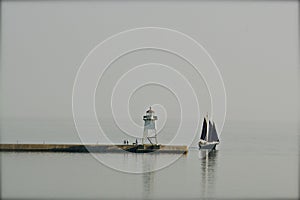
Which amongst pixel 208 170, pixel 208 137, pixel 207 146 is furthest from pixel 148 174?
pixel 208 137

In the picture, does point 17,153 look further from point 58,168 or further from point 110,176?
point 110,176

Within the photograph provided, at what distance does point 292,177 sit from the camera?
3956 centimetres

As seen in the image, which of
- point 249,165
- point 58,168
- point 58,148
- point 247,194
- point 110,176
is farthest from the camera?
point 58,148

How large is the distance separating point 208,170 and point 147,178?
6504 mm

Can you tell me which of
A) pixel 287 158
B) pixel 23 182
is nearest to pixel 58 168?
pixel 23 182

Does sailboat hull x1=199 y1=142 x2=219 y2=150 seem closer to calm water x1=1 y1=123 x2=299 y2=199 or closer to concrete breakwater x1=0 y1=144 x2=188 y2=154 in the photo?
concrete breakwater x1=0 y1=144 x2=188 y2=154

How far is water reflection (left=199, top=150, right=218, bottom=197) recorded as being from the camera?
3359cm

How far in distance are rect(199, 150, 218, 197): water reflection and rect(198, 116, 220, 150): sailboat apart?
2460mm

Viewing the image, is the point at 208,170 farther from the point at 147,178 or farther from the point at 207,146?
the point at 207,146

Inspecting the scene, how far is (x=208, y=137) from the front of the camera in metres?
64.0

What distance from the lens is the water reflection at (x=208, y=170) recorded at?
33.6 m

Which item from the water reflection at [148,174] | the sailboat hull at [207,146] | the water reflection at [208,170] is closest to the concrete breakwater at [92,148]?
the water reflection at [148,174]

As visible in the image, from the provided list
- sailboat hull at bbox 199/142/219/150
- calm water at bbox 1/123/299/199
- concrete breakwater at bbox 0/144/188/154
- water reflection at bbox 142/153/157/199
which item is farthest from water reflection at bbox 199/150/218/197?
water reflection at bbox 142/153/157/199

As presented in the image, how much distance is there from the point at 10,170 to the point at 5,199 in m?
10.1
